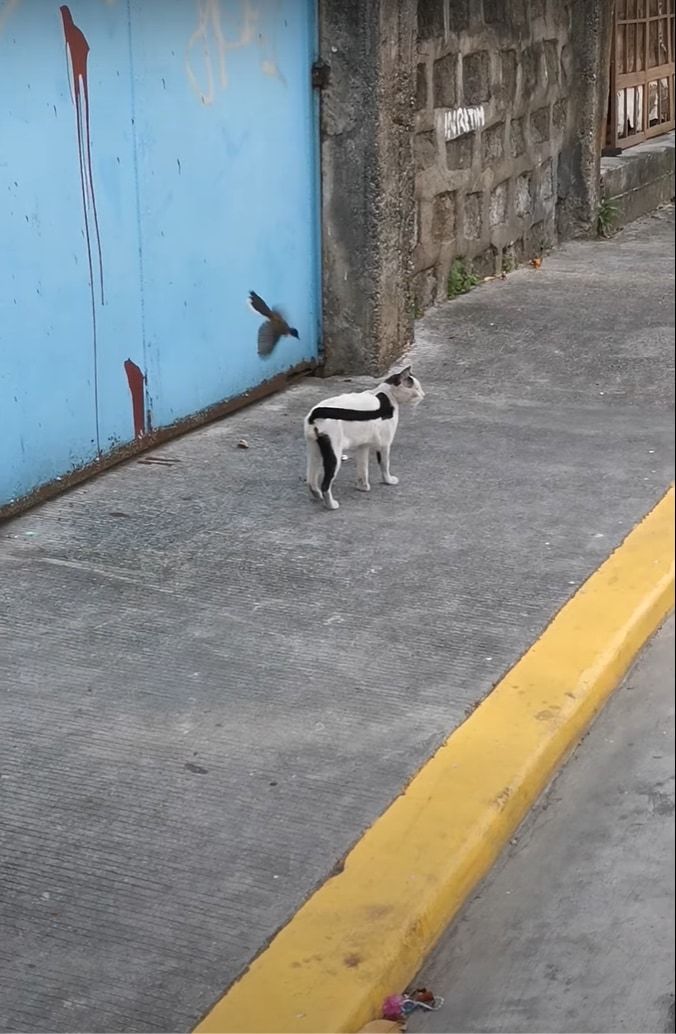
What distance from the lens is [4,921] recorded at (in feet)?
10.6

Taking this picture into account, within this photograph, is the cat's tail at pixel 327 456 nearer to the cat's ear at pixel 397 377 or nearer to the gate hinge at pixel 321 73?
the cat's ear at pixel 397 377

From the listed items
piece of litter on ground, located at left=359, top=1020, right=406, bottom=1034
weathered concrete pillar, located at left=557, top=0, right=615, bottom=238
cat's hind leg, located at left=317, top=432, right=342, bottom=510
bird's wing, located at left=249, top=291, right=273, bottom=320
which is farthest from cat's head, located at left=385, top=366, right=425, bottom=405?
weathered concrete pillar, located at left=557, top=0, right=615, bottom=238

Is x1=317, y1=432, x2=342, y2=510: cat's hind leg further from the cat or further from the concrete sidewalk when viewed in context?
the concrete sidewalk

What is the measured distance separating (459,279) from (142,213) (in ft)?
11.5

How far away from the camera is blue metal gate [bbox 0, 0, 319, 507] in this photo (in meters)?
5.61

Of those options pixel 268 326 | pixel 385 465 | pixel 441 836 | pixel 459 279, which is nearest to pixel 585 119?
pixel 459 279

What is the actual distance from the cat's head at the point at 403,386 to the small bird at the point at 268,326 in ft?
5.24

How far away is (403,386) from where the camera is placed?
5656 millimetres

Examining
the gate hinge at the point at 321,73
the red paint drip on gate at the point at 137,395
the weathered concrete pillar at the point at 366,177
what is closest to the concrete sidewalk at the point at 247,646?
the red paint drip on gate at the point at 137,395

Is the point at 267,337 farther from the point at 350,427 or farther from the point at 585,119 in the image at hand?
the point at 585,119

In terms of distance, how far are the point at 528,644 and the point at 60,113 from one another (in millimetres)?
2796

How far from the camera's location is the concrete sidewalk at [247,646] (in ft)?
10.7

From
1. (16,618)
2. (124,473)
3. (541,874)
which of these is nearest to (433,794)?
(541,874)

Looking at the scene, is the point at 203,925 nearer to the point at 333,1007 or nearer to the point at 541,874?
the point at 333,1007
